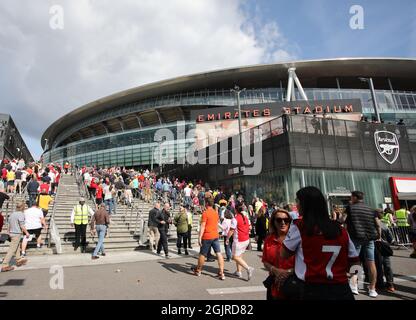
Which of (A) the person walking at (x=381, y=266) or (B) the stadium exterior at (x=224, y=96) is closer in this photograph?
(A) the person walking at (x=381, y=266)

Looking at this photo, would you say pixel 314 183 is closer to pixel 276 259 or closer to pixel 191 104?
pixel 276 259

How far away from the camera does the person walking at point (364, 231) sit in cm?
534

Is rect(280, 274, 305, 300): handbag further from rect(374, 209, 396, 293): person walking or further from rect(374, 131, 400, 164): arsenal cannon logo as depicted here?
rect(374, 131, 400, 164): arsenal cannon logo

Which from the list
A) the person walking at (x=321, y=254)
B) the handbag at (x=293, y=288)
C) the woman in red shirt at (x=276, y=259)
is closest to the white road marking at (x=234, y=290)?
the woman in red shirt at (x=276, y=259)

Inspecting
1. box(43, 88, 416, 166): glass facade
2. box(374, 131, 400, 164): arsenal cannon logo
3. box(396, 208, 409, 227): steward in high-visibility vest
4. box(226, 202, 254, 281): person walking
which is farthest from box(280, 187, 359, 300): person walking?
box(43, 88, 416, 166): glass facade

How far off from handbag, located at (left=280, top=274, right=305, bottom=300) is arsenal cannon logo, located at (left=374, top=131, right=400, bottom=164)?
21.3m

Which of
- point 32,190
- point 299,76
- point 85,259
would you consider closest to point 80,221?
point 85,259

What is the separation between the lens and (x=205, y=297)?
16.8 feet

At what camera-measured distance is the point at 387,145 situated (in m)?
21.0

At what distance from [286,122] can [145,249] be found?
11.9m

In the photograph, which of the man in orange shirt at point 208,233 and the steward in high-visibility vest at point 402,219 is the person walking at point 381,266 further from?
the steward in high-visibility vest at point 402,219

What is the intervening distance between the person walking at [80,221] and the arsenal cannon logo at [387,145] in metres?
19.5

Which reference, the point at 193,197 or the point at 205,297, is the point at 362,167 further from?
the point at 205,297

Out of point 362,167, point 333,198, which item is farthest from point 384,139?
point 333,198
